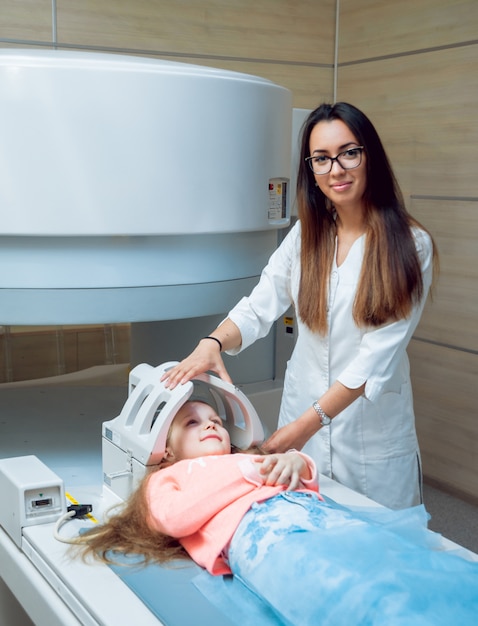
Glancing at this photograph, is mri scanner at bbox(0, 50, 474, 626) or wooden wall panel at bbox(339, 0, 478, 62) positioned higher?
wooden wall panel at bbox(339, 0, 478, 62)

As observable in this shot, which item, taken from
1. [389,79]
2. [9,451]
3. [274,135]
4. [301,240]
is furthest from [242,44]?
[9,451]

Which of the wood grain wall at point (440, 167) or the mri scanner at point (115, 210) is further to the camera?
the wood grain wall at point (440, 167)

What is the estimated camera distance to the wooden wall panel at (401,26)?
9.13 ft

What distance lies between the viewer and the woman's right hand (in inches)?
62.2

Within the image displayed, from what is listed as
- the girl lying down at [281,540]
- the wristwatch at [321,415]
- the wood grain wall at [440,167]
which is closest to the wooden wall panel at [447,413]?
the wood grain wall at [440,167]

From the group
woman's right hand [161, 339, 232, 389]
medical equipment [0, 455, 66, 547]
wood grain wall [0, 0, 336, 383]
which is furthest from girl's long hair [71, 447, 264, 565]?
wood grain wall [0, 0, 336, 383]

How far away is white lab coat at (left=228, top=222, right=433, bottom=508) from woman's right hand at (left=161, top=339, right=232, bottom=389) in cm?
13

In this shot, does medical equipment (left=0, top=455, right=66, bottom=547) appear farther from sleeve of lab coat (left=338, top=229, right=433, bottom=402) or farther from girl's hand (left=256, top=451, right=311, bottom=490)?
sleeve of lab coat (left=338, top=229, right=433, bottom=402)

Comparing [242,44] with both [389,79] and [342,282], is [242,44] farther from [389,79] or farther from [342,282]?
[342,282]

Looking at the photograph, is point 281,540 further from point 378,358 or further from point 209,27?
point 209,27

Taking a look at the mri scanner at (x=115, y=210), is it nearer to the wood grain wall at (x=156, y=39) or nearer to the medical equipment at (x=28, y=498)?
the medical equipment at (x=28, y=498)

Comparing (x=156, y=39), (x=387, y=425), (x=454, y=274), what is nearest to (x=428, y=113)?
(x=454, y=274)

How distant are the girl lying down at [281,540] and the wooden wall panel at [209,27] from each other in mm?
1728

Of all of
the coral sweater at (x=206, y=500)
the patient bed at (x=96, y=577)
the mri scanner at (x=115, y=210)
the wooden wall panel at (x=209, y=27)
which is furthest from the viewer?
the wooden wall panel at (x=209, y=27)
